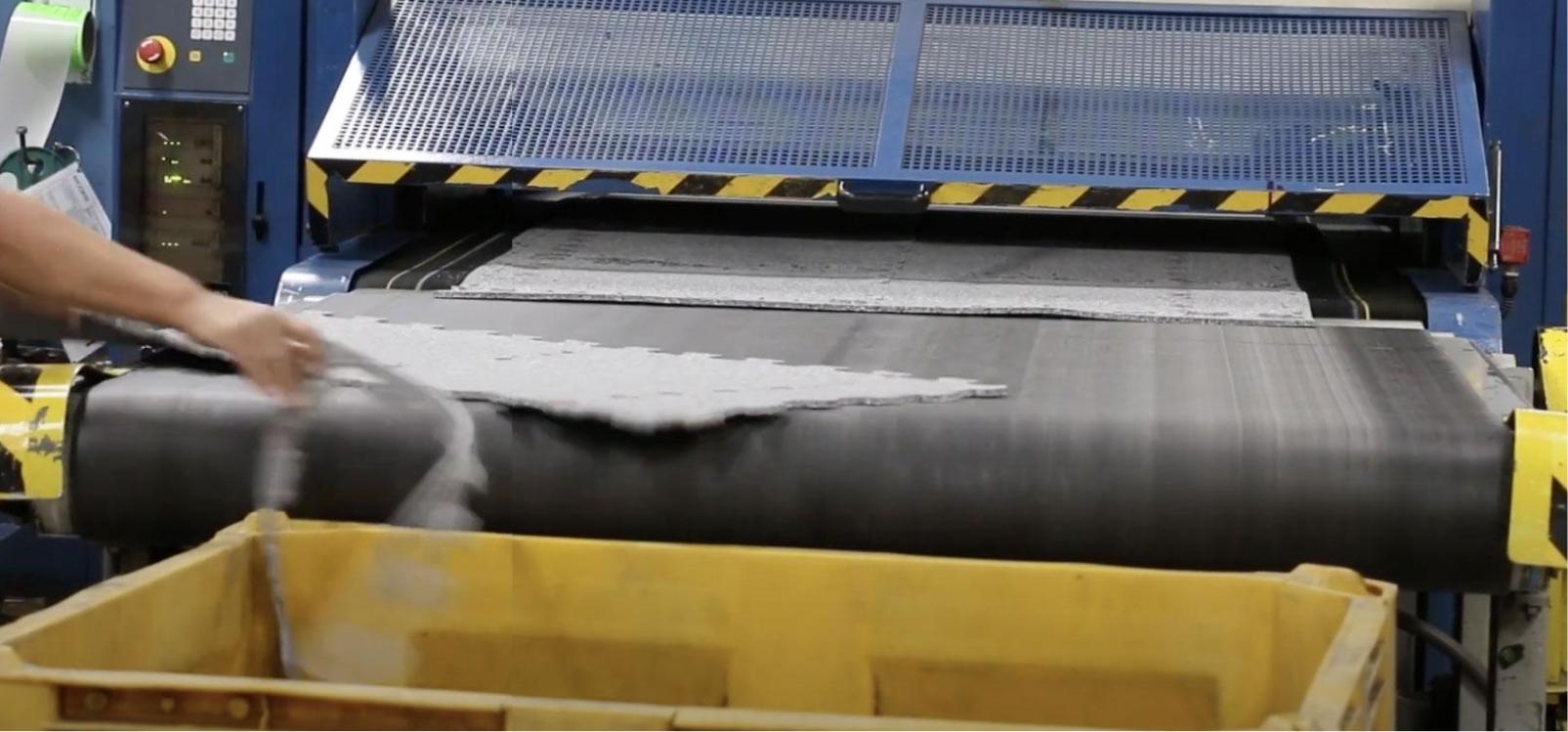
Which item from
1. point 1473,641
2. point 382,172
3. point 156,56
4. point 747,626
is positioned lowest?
point 1473,641

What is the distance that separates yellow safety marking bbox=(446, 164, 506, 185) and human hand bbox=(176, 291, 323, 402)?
130cm

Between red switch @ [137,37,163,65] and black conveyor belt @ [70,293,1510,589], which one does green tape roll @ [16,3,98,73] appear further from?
black conveyor belt @ [70,293,1510,589]

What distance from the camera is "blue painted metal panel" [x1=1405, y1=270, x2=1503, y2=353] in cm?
259

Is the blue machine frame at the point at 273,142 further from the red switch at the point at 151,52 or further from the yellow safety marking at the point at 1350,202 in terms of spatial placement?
the yellow safety marking at the point at 1350,202

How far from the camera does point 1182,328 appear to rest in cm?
249

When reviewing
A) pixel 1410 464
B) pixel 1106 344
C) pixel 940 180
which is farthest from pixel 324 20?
pixel 1410 464

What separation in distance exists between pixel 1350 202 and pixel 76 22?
2536 mm

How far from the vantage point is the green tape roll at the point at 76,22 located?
377 centimetres

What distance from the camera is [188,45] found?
3.36 metres

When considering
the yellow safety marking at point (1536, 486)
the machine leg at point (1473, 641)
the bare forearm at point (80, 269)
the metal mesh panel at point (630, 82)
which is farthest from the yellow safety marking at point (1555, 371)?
the bare forearm at point (80, 269)

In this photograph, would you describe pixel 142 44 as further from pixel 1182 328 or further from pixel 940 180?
pixel 1182 328

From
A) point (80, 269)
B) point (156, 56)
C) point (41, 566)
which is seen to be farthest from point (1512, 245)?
point (41, 566)

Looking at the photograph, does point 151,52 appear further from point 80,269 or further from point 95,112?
point 80,269

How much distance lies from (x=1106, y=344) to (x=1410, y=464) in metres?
0.57
